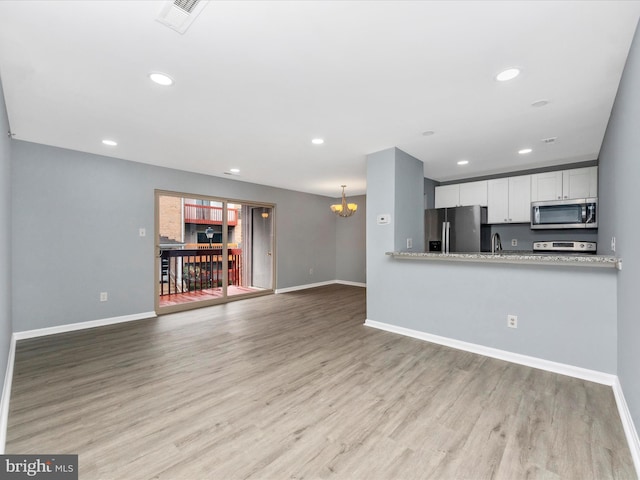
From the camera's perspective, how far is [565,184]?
435cm

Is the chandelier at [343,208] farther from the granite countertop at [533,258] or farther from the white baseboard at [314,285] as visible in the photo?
the granite countertop at [533,258]

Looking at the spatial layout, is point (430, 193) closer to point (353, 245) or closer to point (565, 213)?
point (565, 213)

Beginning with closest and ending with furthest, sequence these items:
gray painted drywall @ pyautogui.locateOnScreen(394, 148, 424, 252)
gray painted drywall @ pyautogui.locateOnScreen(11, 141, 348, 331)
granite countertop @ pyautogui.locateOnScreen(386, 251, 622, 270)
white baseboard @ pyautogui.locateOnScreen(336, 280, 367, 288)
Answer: granite countertop @ pyautogui.locateOnScreen(386, 251, 622, 270), gray painted drywall @ pyautogui.locateOnScreen(11, 141, 348, 331), gray painted drywall @ pyautogui.locateOnScreen(394, 148, 424, 252), white baseboard @ pyautogui.locateOnScreen(336, 280, 367, 288)

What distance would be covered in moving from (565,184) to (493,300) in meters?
2.68

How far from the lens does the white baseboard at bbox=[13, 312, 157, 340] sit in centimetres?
362

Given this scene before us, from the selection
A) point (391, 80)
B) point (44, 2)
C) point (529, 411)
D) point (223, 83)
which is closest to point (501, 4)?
point (391, 80)

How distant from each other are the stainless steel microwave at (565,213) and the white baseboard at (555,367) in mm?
2376

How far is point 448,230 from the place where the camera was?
16.6 feet

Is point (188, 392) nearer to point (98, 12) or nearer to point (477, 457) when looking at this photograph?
→ point (477, 457)

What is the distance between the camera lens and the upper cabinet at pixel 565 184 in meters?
4.16

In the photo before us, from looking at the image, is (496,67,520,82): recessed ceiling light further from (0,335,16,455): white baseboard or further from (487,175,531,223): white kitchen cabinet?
(0,335,16,455): white baseboard

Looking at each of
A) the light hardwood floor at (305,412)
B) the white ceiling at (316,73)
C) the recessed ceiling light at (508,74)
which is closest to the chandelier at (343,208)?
the white ceiling at (316,73)

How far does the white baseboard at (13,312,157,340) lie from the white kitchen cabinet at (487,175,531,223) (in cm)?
596

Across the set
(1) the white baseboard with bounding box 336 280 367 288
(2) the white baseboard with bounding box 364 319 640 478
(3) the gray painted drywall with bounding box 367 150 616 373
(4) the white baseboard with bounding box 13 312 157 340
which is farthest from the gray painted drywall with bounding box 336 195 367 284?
(4) the white baseboard with bounding box 13 312 157 340
